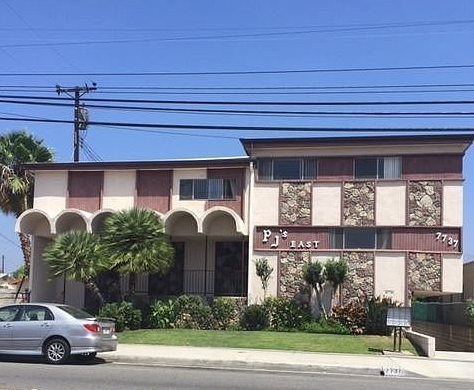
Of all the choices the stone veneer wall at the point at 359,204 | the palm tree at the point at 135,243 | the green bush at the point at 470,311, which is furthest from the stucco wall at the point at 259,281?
the green bush at the point at 470,311

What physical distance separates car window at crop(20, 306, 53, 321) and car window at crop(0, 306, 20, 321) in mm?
224

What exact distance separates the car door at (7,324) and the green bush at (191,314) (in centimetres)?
1234

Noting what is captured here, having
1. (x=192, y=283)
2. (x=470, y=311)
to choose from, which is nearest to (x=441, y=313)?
(x=470, y=311)

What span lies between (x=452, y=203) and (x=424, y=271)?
3.09 metres

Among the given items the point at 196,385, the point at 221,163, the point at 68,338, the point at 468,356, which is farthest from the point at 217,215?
the point at 196,385

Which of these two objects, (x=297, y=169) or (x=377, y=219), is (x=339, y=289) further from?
(x=297, y=169)

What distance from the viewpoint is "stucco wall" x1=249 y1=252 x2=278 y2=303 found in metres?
29.6

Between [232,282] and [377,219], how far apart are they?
24.6ft

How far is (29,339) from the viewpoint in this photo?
53.3ft

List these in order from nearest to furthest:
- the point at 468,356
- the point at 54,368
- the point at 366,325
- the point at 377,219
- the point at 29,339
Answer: the point at 54,368
the point at 29,339
the point at 468,356
the point at 366,325
the point at 377,219

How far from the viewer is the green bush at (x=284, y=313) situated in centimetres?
2827

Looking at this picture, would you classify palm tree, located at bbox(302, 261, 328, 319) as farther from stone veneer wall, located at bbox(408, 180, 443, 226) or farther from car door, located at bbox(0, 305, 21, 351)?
car door, located at bbox(0, 305, 21, 351)

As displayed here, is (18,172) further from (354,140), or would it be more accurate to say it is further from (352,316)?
(352,316)

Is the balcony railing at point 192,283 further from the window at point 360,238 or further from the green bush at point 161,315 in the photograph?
the window at point 360,238
